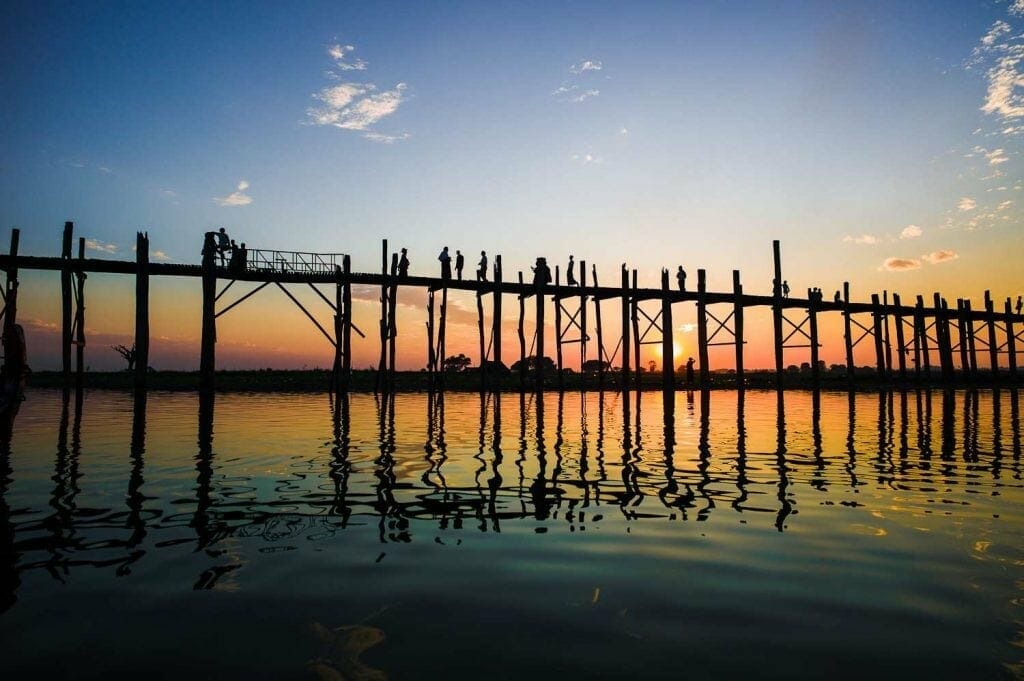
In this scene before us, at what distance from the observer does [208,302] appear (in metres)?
24.1

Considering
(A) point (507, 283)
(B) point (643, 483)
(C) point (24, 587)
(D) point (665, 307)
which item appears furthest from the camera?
(D) point (665, 307)

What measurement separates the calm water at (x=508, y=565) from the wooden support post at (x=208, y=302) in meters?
15.0

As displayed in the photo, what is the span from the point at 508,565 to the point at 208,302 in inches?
924

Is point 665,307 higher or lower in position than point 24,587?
higher

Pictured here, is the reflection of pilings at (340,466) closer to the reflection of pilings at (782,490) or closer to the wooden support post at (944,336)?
the reflection of pilings at (782,490)

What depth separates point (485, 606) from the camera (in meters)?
3.67

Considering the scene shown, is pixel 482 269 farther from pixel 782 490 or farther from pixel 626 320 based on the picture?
pixel 782 490

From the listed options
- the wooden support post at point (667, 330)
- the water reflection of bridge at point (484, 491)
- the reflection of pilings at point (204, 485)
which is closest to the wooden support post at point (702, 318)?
the wooden support post at point (667, 330)

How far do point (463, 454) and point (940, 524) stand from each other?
689 cm

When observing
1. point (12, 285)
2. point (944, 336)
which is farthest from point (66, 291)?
point (944, 336)

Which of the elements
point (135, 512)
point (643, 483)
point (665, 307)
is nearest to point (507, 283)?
point (665, 307)

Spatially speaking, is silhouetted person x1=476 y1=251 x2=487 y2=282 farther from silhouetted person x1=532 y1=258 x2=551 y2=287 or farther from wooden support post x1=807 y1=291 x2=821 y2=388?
wooden support post x1=807 y1=291 x2=821 y2=388

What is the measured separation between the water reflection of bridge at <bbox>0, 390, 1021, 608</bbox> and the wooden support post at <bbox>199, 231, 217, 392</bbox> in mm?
11765

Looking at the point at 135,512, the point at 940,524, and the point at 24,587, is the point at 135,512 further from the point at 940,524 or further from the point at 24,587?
the point at 940,524
